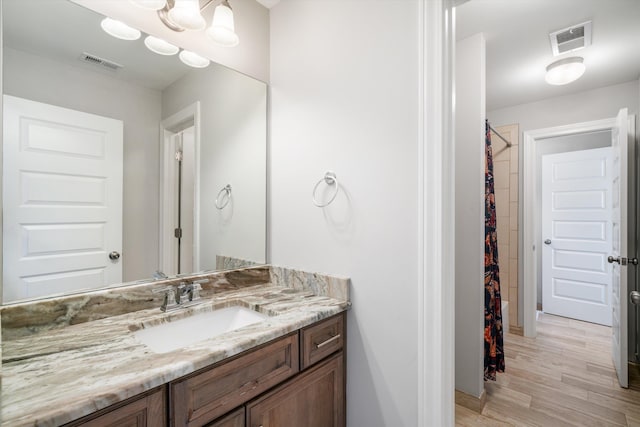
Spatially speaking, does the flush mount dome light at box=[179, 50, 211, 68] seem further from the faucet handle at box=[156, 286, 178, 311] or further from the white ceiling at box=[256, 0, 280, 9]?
the faucet handle at box=[156, 286, 178, 311]

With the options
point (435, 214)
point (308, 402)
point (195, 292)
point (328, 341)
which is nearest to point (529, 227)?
point (435, 214)

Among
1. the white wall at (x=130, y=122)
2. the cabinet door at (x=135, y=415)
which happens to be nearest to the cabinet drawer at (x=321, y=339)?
the cabinet door at (x=135, y=415)

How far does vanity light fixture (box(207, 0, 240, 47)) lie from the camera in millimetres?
1323

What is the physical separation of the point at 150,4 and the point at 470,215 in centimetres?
201

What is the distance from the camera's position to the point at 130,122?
1.25m

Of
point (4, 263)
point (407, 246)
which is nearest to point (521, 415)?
point (407, 246)

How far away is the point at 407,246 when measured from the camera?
A: 120cm

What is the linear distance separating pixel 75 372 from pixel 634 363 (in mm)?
3837

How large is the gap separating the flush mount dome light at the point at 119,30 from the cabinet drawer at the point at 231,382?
51.0 inches

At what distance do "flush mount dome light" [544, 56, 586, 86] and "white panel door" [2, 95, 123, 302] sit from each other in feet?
9.57

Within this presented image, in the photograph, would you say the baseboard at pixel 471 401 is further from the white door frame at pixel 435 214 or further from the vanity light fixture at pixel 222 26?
the vanity light fixture at pixel 222 26

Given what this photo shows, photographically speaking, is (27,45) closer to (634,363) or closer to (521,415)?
(521,415)

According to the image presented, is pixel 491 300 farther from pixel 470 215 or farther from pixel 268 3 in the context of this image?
pixel 268 3

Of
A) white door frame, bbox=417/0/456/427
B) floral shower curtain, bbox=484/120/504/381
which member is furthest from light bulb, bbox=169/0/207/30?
floral shower curtain, bbox=484/120/504/381
